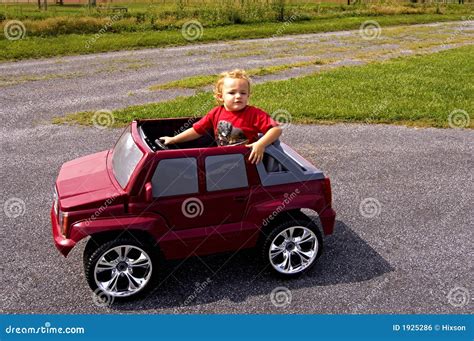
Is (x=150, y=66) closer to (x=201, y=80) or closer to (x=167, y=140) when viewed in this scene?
(x=201, y=80)

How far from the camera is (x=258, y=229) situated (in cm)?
561

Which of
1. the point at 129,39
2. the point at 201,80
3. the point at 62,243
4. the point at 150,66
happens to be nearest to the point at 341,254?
the point at 62,243

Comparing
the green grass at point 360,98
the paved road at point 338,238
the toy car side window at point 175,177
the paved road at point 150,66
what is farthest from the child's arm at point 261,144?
the paved road at point 150,66

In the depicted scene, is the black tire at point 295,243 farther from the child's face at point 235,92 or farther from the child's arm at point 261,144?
the child's face at point 235,92

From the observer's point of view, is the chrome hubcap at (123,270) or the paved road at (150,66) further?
the paved road at (150,66)

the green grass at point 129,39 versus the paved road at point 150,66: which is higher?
the green grass at point 129,39

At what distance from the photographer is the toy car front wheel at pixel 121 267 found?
5.09 m

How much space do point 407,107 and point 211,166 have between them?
30.5ft

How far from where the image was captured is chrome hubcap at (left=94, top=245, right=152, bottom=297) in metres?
5.15

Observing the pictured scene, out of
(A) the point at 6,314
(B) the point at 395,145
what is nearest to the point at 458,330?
(A) the point at 6,314

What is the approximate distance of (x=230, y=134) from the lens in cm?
A: 581

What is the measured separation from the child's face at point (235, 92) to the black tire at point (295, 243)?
1.50 m

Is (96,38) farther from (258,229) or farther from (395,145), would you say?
(258,229)

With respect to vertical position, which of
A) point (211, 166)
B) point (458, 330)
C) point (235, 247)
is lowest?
point (458, 330)
